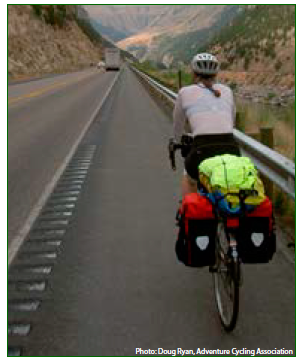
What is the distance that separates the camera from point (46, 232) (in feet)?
24.7

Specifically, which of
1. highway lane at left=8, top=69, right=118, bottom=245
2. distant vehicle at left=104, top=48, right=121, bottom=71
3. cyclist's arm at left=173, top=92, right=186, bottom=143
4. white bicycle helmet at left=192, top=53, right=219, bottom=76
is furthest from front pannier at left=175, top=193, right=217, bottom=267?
distant vehicle at left=104, top=48, right=121, bottom=71

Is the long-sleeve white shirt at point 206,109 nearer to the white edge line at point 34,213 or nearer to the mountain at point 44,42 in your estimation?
the white edge line at point 34,213

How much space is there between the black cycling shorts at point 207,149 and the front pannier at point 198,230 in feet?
1.42

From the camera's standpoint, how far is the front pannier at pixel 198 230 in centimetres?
477

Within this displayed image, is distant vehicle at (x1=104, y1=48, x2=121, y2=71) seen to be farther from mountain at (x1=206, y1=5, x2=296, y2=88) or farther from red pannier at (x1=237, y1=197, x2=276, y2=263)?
red pannier at (x1=237, y1=197, x2=276, y2=263)

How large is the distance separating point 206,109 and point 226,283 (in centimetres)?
151

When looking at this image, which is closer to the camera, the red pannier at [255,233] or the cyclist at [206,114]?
the red pannier at [255,233]

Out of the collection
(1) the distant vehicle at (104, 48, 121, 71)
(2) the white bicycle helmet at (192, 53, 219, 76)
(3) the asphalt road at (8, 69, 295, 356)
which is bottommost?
(3) the asphalt road at (8, 69, 295, 356)

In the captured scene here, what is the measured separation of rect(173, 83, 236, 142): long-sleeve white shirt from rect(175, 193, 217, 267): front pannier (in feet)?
2.29

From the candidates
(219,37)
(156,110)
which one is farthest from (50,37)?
(156,110)

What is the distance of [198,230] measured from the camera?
4793mm

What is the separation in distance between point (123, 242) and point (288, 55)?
70.9 metres

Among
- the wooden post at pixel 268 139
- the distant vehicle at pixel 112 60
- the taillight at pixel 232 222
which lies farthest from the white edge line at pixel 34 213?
the distant vehicle at pixel 112 60

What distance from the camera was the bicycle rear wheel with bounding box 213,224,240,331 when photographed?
14.8 ft
